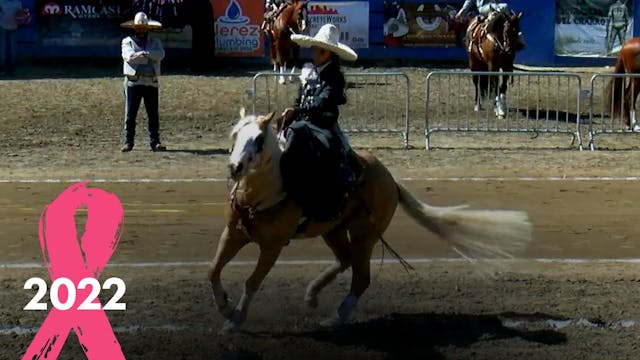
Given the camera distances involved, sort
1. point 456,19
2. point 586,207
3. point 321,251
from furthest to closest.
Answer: point 456,19 → point 586,207 → point 321,251

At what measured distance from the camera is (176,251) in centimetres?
1032

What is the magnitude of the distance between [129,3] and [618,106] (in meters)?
12.3

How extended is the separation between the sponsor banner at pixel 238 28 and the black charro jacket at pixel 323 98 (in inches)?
736

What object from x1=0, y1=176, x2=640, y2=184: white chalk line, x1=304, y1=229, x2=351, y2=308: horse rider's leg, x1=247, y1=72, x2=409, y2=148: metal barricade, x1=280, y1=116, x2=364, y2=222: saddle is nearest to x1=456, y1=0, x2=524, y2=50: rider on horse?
x1=247, y1=72, x2=409, y2=148: metal barricade

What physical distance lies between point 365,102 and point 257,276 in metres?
13.2

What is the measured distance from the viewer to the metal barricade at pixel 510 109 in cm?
1781

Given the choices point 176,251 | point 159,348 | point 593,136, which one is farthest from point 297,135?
point 593,136

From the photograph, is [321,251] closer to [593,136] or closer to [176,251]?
[176,251]

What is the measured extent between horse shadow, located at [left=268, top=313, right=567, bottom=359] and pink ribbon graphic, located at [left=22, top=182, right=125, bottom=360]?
4.40 ft

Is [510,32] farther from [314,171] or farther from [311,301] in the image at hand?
[314,171]

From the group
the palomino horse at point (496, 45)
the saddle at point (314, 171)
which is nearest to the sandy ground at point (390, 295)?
the saddle at point (314, 171)

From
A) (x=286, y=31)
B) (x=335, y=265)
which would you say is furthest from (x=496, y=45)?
(x=335, y=265)

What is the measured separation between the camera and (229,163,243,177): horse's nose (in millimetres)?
6882

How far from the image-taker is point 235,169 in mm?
6883
